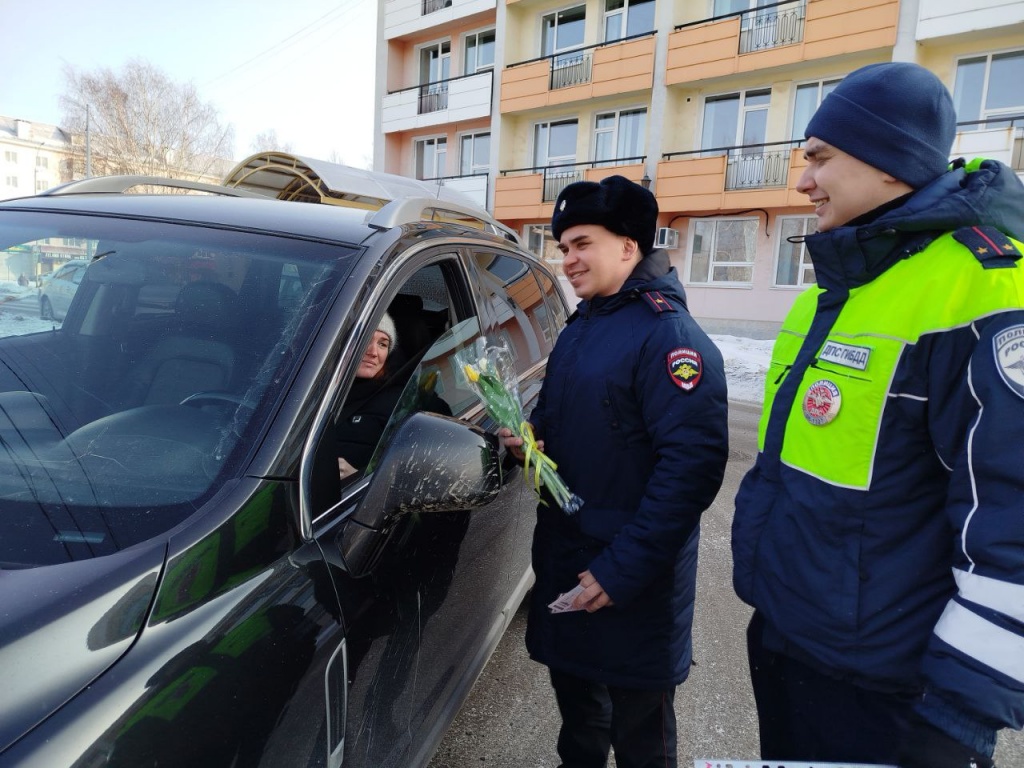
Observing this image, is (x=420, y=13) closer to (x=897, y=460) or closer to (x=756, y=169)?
(x=756, y=169)

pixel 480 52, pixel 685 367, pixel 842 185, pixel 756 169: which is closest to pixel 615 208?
pixel 685 367

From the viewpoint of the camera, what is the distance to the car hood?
86 centimetres

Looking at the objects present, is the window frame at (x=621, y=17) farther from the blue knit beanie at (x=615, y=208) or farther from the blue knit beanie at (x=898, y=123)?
the blue knit beanie at (x=898, y=123)

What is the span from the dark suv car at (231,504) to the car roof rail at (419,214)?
13mm

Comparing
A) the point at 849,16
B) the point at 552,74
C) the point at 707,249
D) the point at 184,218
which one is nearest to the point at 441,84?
the point at 552,74

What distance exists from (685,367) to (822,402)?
412 mm

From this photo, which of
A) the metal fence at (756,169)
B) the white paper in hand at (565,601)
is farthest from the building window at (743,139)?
the white paper in hand at (565,601)

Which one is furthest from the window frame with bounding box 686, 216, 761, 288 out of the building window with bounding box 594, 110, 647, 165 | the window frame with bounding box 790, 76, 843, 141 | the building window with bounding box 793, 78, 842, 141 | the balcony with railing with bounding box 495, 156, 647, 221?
the building window with bounding box 594, 110, 647, 165

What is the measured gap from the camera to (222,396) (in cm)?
146

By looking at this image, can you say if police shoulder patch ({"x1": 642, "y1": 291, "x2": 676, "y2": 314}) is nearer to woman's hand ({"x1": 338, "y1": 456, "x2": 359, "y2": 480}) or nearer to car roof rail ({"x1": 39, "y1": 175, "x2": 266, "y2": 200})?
woman's hand ({"x1": 338, "y1": 456, "x2": 359, "y2": 480})

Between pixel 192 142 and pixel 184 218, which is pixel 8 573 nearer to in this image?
pixel 184 218

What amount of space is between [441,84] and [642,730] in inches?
968

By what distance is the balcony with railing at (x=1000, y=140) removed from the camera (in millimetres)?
13680

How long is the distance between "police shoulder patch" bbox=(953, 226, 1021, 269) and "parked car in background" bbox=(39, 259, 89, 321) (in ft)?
6.83
